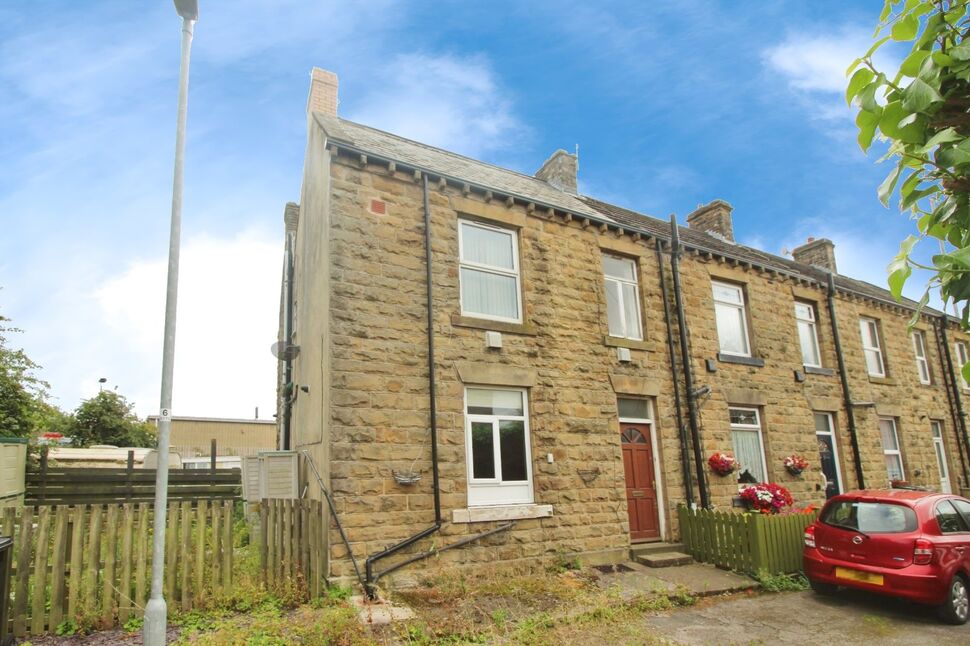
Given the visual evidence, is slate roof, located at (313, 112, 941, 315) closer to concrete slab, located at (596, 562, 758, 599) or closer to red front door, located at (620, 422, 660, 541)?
red front door, located at (620, 422, 660, 541)

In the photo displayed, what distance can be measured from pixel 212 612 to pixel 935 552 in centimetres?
938

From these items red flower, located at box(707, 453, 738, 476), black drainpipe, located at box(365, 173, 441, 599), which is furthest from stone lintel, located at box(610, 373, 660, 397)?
black drainpipe, located at box(365, 173, 441, 599)

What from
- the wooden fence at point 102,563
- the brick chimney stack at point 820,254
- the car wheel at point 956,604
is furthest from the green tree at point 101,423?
the car wheel at point 956,604

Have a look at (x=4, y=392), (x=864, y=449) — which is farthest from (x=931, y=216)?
(x=4, y=392)

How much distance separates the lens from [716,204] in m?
19.5

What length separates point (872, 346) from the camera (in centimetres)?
1842

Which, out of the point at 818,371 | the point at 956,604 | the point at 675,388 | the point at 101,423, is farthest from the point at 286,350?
the point at 101,423

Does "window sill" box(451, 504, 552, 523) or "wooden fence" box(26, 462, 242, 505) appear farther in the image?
"wooden fence" box(26, 462, 242, 505)

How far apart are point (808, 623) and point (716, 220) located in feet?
44.8

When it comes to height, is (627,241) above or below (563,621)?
above

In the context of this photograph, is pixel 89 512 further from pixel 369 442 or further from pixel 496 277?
pixel 496 277

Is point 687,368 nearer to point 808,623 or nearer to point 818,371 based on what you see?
point 818,371

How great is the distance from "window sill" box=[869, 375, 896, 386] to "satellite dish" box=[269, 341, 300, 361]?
610 inches

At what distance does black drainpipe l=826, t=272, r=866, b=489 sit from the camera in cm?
1575
